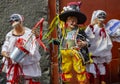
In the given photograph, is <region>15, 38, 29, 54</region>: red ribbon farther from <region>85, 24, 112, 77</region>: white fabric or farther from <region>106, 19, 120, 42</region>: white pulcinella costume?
<region>106, 19, 120, 42</region>: white pulcinella costume

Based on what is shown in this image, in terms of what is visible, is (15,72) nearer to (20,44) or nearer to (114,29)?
(20,44)

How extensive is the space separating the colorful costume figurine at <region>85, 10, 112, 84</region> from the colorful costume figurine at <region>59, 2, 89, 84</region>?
38 cm

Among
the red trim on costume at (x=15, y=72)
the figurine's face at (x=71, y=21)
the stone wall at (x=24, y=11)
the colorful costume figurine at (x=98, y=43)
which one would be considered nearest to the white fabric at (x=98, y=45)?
the colorful costume figurine at (x=98, y=43)

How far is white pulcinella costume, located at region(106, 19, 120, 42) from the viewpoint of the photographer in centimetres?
804

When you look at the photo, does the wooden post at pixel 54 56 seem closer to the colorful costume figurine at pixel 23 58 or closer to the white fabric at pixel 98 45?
the white fabric at pixel 98 45

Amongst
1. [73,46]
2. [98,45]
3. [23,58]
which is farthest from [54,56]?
[23,58]

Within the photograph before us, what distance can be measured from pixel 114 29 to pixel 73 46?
0.99 meters

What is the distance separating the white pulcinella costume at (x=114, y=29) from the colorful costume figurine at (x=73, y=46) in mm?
699

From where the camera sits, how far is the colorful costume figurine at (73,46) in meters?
7.39

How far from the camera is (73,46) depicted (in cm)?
743

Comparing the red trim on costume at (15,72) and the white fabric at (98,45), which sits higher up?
the white fabric at (98,45)

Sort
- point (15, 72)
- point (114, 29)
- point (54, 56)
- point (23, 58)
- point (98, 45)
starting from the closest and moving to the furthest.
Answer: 1. point (23, 58)
2. point (15, 72)
3. point (98, 45)
4. point (114, 29)
5. point (54, 56)

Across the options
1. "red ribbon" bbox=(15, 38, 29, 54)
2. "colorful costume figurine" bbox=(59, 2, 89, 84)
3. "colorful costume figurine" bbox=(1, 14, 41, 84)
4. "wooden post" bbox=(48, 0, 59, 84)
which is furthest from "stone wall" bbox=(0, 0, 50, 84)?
"red ribbon" bbox=(15, 38, 29, 54)

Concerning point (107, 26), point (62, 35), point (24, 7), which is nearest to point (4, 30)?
point (24, 7)
